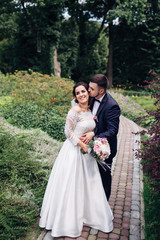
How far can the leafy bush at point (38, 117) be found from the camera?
7.23 m

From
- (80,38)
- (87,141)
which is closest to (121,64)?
(80,38)

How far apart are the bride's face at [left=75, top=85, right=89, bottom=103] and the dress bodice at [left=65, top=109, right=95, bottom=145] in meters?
0.20

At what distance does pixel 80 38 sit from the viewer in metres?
28.1

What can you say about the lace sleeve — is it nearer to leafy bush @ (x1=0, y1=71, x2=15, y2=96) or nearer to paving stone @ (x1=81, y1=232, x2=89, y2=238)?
paving stone @ (x1=81, y1=232, x2=89, y2=238)

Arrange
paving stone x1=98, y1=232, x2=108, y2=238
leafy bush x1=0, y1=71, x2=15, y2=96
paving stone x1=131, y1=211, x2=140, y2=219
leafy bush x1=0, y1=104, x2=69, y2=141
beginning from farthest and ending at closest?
leafy bush x1=0, y1=71, x2=15, y2=96, leafy bush x1=0, y1=104, x2=69, y2=141, paving stone x1=131, y1=211, x2=140, y2=219, paving stone x1=98, y1=232, x2=108, y2=238

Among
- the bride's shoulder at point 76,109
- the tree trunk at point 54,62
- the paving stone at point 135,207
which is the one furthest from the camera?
the tree trunk at point 54,62

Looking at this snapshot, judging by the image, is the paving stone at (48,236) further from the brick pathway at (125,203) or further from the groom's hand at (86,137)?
the groom's hand at (86,137)

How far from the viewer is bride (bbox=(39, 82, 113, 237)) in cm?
297

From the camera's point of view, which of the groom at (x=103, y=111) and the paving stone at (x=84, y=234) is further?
the groom at (x=103, y=111)

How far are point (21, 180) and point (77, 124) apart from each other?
1.57 metres

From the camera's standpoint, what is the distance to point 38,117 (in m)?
7.72

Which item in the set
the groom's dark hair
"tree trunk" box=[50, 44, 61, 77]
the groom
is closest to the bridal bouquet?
the groom

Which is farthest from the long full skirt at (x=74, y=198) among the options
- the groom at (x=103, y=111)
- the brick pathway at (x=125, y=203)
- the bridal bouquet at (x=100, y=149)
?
the groom at (x=103, y=111)

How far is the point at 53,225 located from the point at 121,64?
97.2ft
